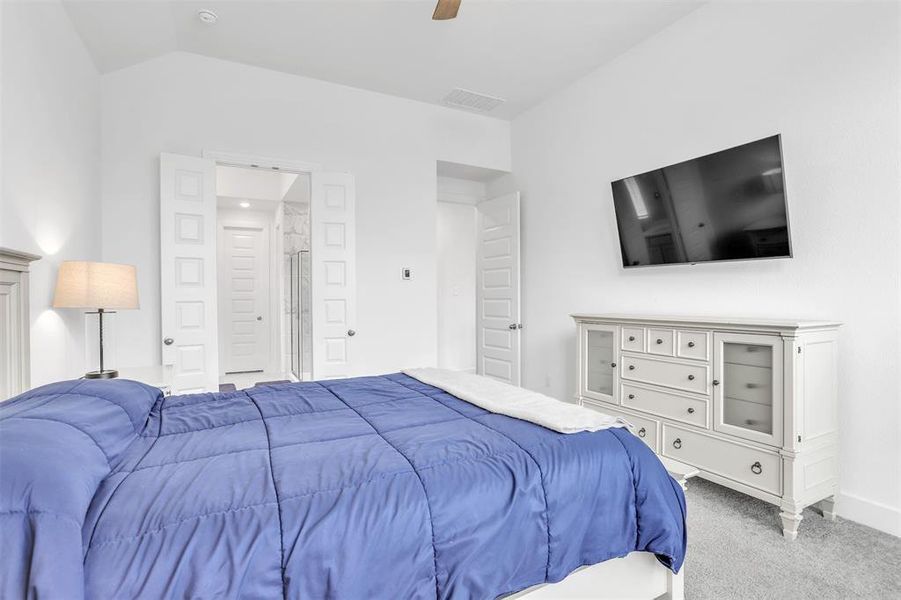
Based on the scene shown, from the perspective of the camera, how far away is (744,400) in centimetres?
242

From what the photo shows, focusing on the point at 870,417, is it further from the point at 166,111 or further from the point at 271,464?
the point at 166,111

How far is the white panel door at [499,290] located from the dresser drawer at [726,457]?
6.83 ft

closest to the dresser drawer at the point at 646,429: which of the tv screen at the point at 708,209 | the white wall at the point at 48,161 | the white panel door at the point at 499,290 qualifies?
the tv screen at the point at 708,209

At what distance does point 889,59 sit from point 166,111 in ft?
15.0

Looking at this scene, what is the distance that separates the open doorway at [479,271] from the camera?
478cm

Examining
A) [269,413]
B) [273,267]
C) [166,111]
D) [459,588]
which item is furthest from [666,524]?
[273,267]

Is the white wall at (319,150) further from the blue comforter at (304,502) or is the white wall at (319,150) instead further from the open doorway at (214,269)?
the blue comforter at (304,502)

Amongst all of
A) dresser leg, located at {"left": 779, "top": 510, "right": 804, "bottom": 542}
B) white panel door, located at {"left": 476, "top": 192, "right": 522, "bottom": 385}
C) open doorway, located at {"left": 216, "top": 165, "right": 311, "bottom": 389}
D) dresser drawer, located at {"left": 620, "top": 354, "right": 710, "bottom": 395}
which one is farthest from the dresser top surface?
open doorway, located at {"left": 216, "top": 165, "right": 311, "bottom": 389}

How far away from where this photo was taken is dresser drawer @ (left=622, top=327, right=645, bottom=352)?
9.75 ft

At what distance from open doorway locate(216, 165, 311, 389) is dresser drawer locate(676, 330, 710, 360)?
4.69 m

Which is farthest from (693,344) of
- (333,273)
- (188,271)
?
(188,271)

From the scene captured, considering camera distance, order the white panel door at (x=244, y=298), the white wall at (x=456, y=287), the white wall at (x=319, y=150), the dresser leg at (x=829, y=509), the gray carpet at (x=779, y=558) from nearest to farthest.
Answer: the gray carpet at (x=779, y=558) < the dresser leg at (x=829, y=509) < the white wall at (x=319, y=150) < the white wall at (x=456, y=287) < the white panel door at (x=244, y=298)

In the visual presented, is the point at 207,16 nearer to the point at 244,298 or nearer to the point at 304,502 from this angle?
the point at 304,502

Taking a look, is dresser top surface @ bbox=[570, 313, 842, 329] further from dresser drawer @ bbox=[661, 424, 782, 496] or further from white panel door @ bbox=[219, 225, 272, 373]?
white panel door @ bbox=[219, 225, 272, 373]
